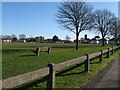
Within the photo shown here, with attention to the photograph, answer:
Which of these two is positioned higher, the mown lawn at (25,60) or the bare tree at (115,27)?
the bare tree at (115,27)

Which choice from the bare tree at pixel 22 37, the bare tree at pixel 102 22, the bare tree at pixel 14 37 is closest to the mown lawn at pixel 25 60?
the bare tree at pixel 102 22

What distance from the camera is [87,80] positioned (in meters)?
6.47

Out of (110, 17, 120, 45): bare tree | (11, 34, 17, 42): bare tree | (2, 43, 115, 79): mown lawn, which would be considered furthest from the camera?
(11, 34, 17, 42): bare tree

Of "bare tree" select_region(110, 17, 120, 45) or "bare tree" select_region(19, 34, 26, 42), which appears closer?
"bare tree" select_region(110, 17, 120, 45)

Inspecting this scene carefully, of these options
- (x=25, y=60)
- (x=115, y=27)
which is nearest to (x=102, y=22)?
(x=115, y=27)

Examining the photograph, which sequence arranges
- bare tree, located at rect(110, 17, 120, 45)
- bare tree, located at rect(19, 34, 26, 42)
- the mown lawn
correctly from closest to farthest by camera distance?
the mown lawn, bare tree, located at rect(110, 17, 120, 45), bare tree, located at rect(19, 34, 26, 42)


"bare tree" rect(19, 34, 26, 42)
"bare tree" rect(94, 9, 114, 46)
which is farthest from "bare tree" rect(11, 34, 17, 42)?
"bare tree" rect(94, 9, 114, 46)

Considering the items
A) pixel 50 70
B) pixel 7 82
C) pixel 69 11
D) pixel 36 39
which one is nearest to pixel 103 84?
pixel 50 70

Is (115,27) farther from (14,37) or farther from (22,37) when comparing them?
(14,37)

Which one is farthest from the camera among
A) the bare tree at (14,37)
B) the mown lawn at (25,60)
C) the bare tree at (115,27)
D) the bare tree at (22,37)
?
the bare tree at (14,37)

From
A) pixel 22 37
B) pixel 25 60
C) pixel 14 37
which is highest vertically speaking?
pixel 14 37

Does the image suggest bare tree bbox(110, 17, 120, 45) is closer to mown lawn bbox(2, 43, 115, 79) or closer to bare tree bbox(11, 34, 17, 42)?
mown lawn bbox(2, 43, 115, 79)

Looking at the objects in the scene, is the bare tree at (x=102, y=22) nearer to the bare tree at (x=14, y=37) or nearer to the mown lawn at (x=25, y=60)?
the mown lawn at (x=25, y=60)

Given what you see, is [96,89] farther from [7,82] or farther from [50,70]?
[7,82]
